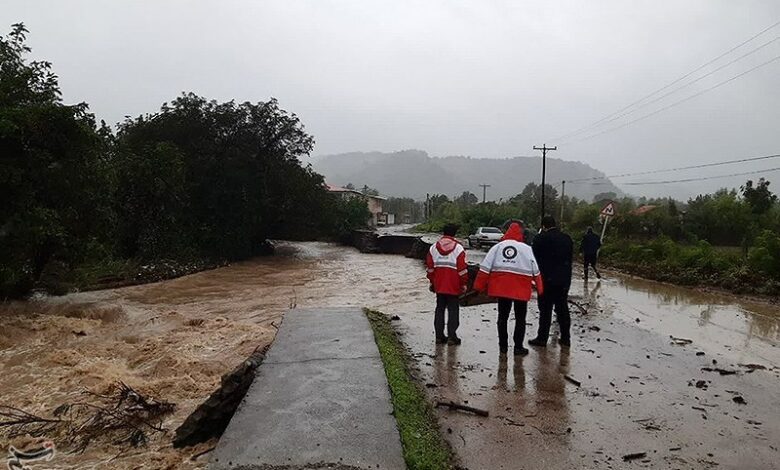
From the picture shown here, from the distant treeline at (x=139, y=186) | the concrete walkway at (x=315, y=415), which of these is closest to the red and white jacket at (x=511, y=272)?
the concrete walkway at (x=315, y=415)

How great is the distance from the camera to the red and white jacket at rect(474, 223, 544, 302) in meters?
6.73

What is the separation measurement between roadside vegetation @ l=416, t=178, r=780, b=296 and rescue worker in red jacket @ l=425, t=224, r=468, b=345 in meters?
11.6

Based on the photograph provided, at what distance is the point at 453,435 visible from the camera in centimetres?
431

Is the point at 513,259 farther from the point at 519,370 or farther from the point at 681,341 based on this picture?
the point at 681,341

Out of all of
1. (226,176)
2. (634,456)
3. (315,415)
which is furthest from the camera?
(226,176)

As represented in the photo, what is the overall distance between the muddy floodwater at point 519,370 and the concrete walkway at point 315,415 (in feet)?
2.08

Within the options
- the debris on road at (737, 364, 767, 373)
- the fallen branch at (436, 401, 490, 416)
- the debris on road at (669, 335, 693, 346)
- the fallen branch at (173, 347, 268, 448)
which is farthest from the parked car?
the fallen branch at (173, 347, 268, 448)

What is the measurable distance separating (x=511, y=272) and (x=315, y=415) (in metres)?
3.54

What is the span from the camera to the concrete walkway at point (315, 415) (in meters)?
3.44

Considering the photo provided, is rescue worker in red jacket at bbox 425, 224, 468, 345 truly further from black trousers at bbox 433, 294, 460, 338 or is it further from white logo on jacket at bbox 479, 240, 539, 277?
white logo on jacket at bbox 479, 240, 539, 277

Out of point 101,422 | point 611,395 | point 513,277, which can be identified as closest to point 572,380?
point 611,395

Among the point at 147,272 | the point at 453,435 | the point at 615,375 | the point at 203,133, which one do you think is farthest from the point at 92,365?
the point at 203,133

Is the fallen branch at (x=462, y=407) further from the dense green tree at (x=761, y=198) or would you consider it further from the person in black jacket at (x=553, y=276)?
the dense green tree at (x=761, y=198)

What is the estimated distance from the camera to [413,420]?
14.3 feet
